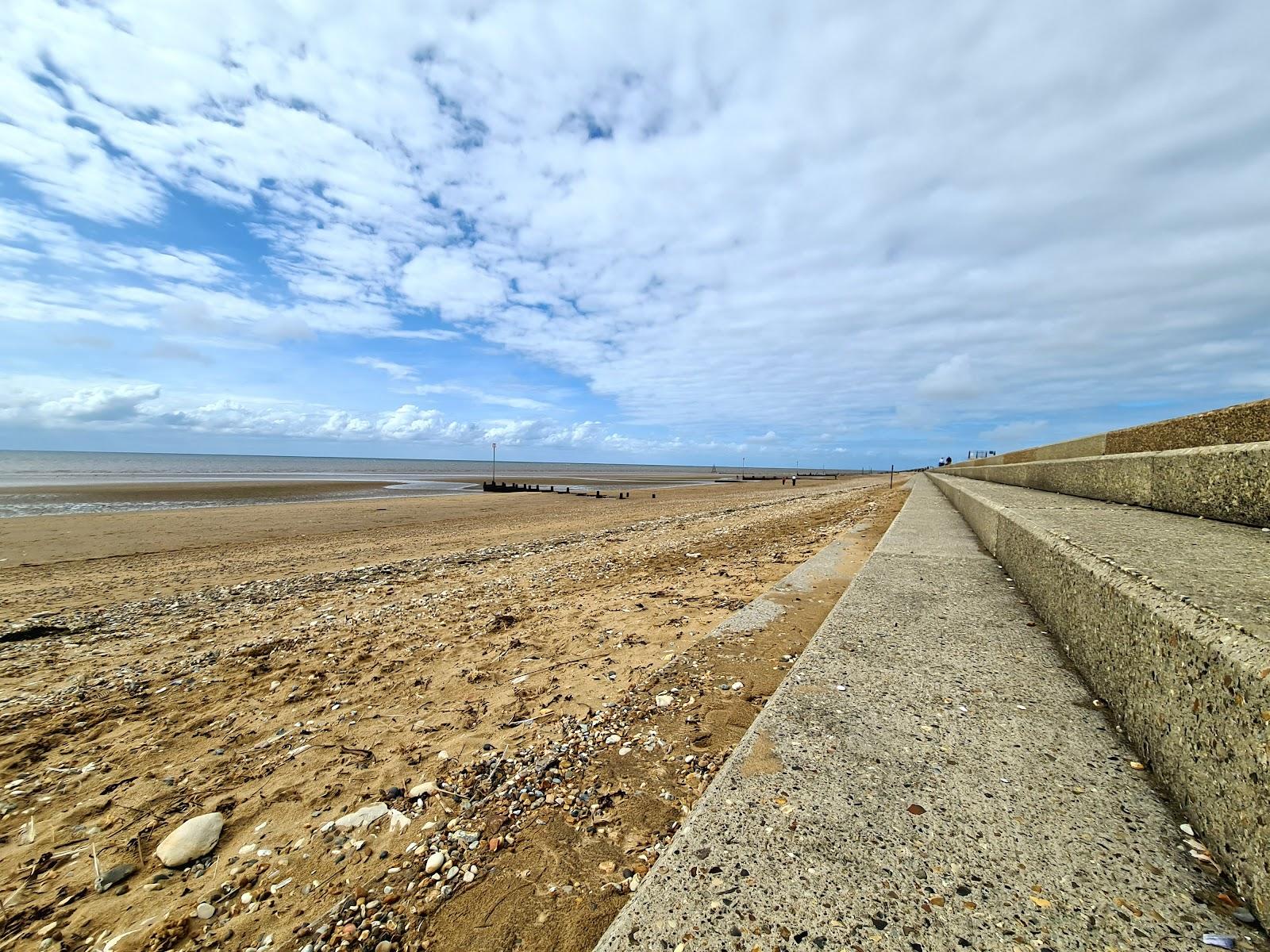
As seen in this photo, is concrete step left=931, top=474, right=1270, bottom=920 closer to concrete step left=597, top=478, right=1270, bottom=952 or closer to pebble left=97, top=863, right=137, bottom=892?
concrete step left=597, top=478, right=1270, bottom=952

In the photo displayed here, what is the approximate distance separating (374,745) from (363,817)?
32.4 inches

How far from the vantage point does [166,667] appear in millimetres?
4953

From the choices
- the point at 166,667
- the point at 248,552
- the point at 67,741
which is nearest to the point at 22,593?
the point at 248,552

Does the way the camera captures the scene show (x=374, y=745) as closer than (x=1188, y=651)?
No

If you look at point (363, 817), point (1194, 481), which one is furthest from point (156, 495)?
point (1194, 481)

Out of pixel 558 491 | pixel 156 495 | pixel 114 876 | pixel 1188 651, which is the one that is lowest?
pixel 114 876

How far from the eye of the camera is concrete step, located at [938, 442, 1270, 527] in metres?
2.70

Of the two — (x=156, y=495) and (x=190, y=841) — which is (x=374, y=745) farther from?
(x=156, y=495)

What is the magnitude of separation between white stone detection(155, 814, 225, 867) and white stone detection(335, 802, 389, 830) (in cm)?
64

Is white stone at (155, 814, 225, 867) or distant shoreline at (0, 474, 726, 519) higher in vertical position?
distant shoreline at (0, 474, 726, 519)

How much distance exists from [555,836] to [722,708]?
115cm

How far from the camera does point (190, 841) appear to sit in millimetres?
2506

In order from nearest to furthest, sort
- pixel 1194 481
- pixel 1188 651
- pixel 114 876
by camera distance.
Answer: pixel 1188 651 → pixel 114 876 → pixel 1194 481

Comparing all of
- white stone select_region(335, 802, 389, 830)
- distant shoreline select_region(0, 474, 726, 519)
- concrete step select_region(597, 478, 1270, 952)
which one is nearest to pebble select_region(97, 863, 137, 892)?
white stone select_region(335, 802, 389, 830)
